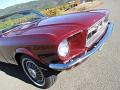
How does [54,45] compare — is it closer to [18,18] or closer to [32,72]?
[32,72]

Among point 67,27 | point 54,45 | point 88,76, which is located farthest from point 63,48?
point 88,76

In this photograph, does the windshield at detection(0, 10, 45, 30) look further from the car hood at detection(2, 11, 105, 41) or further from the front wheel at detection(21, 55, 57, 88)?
the front wheel at detection(21, 55, 57, 88)

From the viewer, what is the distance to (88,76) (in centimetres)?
423

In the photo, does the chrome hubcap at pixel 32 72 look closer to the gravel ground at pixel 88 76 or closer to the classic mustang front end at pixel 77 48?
the gravel ground at pixel 88 76

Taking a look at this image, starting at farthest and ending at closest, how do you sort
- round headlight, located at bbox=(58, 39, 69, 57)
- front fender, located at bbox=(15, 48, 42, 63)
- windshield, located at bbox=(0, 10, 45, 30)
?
windshield, located at bbox=(0, 10, 45, 30) < front fender, located at bbox=(15, 48, 42, 63) < round headlight, located at bbox=(58, 39, 69, 57)

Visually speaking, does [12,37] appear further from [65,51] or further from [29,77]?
[65,51]

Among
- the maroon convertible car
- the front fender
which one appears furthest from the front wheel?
the front fender

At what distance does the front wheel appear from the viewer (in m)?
3.84

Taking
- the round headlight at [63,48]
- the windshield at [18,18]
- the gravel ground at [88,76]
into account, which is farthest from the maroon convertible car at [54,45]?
the windshield at [18,18]

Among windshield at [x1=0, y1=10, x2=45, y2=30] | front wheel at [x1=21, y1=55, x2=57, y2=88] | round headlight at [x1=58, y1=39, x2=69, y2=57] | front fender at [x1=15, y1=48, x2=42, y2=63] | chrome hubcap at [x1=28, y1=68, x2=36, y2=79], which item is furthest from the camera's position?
windshield at [x1=0, y1=10, x2=45, y2=30]

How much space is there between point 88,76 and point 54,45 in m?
1.24

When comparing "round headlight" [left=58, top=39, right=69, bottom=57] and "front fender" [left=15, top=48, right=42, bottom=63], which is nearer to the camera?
"round headlight" [left=58, top=39, right=69, bottom=57]

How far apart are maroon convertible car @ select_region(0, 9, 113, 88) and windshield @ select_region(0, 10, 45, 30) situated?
61cm

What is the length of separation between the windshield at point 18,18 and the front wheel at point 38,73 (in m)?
1.33
